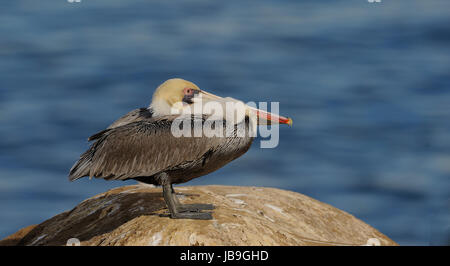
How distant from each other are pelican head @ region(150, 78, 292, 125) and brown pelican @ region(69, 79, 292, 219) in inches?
4.9

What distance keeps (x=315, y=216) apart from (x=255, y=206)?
0.92 meters

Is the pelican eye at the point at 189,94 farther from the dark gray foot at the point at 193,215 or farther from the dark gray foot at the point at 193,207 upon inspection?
the dark gray foot at the point at 193,215

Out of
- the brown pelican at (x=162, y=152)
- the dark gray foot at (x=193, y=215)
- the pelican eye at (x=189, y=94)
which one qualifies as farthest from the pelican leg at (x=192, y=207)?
the pelican eye at (x=189, y=94)

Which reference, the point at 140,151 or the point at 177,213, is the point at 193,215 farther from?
the point at 140,151

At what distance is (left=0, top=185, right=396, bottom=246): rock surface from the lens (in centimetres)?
722

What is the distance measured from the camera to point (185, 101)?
333 inches

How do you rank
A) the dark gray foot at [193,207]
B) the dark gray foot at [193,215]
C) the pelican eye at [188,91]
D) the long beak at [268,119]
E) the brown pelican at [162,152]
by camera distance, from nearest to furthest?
the dark gray foot at [193,215], the brown pelican at [162,152], the dark gray foot at [193,207], the pelican eye at [188,91], the long beak at [268,119]

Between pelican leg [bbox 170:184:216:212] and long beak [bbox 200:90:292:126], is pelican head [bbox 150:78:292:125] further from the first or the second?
pelican leg [bbox 170:184:216:212]

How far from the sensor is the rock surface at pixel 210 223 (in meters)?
7.22

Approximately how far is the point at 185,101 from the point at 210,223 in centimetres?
169

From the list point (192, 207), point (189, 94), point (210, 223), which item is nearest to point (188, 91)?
point (189, 94)

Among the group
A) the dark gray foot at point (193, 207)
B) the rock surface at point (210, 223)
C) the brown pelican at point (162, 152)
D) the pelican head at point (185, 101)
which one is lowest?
the rock surface at point (210, 223)

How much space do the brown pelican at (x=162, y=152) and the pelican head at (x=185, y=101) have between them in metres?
0.13
